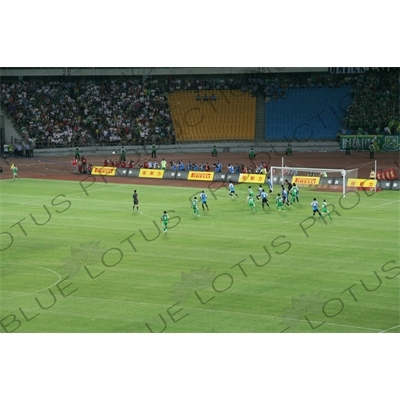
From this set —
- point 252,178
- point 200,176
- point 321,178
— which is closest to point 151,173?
point 200,176

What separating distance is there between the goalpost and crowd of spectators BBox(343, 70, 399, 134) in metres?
24.3

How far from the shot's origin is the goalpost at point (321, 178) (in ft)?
182

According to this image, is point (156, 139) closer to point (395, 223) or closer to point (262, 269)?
point (395, 223)

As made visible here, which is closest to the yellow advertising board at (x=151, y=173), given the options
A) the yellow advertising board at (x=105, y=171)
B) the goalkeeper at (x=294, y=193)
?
the yellow advertising board at (x=105, y=171)

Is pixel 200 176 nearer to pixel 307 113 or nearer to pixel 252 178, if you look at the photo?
pixel 252 178

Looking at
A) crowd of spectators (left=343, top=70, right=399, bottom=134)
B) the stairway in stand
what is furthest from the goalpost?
the stairway in stand

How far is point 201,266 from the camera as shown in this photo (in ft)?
114

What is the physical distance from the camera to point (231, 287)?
1241 inches

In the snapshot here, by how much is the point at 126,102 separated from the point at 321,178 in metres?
35.7

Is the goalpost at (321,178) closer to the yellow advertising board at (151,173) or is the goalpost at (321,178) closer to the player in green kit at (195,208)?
the yellow advertising board at (151,173)

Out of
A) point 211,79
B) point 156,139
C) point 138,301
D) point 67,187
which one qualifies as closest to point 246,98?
point 211,79

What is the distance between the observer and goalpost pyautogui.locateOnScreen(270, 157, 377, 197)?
55469 millimetres

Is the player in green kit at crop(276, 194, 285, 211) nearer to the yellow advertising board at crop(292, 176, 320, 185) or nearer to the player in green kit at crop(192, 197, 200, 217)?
the player in green kit at crop(192, 197, 200, 217)

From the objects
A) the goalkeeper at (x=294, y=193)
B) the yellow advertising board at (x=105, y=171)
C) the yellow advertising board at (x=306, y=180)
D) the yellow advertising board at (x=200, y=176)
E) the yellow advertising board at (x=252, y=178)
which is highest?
the goalkeeper at (x=294, y=193)
